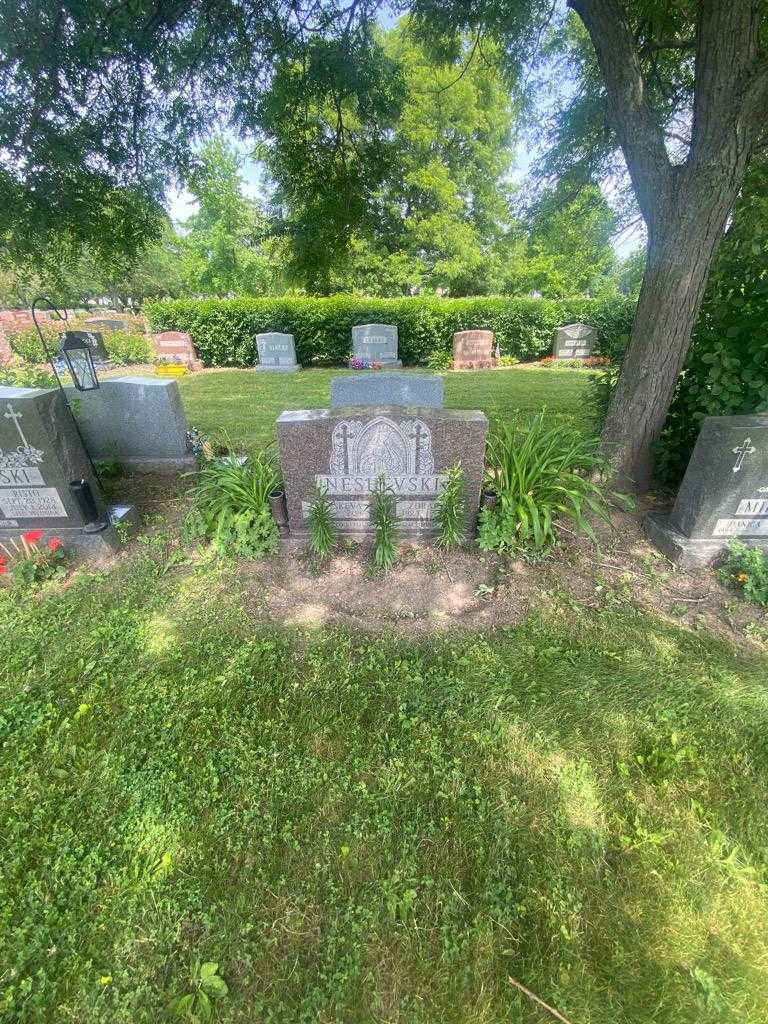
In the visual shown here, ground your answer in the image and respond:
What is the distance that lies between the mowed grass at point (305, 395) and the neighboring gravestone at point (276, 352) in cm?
77

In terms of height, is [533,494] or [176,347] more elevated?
[176,347]

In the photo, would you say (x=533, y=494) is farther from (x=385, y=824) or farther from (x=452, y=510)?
(x=385, y=824)

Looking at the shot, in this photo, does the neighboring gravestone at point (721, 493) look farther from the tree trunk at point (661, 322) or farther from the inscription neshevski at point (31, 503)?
the inscription neshevski at point (31, 503)

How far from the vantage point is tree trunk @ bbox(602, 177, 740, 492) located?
2891 mm

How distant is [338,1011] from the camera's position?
49.5 inches

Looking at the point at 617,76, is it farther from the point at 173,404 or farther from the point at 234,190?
the point at 234,190

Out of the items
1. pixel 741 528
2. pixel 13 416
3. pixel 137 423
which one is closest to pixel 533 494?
pixel 741 528

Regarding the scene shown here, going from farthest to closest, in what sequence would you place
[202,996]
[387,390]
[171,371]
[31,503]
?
[171,371], [387,390], [31,503], [202,996]

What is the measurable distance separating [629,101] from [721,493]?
8.93 ft

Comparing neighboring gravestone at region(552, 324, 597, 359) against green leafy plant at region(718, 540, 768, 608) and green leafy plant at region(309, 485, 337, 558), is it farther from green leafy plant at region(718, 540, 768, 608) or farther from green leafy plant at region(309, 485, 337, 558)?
green leafy plant at region(309, 485, 337, 558)

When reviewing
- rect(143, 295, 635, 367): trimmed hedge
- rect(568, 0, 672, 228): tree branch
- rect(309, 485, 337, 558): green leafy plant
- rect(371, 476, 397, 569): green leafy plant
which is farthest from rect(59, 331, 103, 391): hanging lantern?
rect(143, 295, 635, 367): trimmed hedge

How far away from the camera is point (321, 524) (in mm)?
3078

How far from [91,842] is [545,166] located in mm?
6908

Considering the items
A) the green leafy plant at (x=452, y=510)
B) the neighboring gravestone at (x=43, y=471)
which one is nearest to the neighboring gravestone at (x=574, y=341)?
the green leafy plant at (x=452, y=510)
